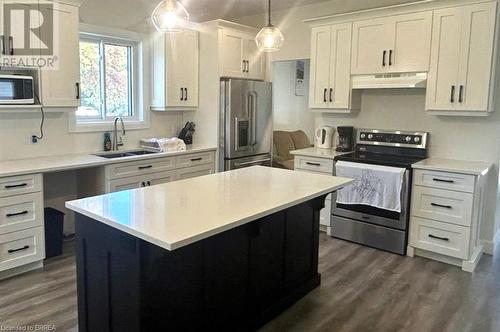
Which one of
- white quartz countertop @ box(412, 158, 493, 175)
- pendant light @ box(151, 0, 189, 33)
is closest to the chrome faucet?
pendant light @ box(151, 0, 189, 33)

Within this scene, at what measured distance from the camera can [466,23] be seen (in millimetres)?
3475

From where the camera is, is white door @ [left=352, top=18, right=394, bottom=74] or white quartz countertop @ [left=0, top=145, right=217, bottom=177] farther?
white door @ [left=352, top=18, right=394, bottom=74]

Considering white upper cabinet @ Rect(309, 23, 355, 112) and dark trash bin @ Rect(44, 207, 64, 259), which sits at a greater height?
white upper cabinet @ Rect(309, 23, 355, 112)

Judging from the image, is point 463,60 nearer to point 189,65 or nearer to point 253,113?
point 253,113

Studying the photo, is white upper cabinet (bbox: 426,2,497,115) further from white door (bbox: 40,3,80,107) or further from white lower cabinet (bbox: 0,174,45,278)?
white lower cabinet (bbox: 0,174,45,278)

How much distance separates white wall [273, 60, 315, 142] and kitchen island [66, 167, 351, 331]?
438cm

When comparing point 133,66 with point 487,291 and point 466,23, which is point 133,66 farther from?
point 487,291

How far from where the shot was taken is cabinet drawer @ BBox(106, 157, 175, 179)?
3.74 m

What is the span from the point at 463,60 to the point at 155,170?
3.11m

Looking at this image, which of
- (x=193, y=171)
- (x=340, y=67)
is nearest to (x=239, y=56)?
(x=340, y=67)

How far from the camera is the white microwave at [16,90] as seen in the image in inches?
125

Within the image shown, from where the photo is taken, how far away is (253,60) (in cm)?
514

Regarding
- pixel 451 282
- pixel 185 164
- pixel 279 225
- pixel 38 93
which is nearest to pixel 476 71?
pixel 451 282

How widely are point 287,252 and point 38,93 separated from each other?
8.22 feet
